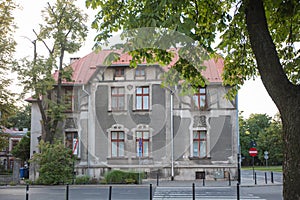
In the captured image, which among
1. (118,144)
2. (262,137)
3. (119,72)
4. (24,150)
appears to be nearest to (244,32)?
(119,72)

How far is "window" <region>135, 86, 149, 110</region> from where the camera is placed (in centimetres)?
1370

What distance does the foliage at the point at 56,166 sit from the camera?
26188 millimetres

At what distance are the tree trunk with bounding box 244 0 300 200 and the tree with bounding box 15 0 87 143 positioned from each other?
2109cm

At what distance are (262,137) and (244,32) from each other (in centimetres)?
6991

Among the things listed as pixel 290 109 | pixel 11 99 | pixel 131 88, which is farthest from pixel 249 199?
pixel 11 99

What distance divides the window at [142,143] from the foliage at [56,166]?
501 inches

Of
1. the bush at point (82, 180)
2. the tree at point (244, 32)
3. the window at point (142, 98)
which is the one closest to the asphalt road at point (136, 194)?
the bush at point (82, 180)

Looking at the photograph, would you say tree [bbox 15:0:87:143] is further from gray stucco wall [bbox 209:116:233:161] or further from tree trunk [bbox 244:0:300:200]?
tree trunk [bbox 244:0:300:200]

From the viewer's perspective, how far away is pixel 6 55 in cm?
2806

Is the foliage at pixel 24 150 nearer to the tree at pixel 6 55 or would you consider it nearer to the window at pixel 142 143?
the tree at pixel 6 55

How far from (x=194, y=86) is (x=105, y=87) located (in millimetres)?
3946

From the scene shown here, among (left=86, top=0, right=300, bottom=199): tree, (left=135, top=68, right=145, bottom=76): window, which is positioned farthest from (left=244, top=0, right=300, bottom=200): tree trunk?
(left=135, top=68, right=145, bottom=76): window

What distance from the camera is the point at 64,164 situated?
2648 cm

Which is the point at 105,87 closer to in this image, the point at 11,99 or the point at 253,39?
the point at 253,39
